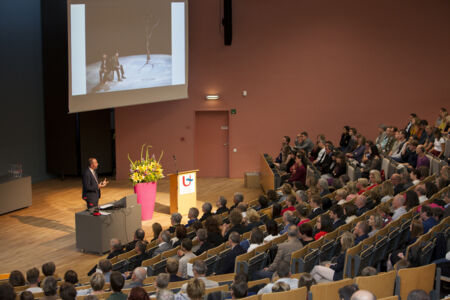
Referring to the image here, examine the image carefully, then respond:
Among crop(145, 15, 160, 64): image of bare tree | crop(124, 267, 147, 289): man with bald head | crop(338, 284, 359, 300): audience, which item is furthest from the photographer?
crop(145, 15, 160, 64): image of bare tree

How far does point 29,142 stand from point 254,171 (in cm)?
564

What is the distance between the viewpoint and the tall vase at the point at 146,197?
10273 mm

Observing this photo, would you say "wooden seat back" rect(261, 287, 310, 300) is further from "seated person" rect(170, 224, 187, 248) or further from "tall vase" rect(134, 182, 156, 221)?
"tall vase" rect(134, 182, 156, 221)

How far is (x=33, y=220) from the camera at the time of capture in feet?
34.4

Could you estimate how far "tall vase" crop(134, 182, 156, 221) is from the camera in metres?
10.3

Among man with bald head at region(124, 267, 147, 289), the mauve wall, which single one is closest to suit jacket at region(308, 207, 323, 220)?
man with bald head at region(124, 267, 147, 289)

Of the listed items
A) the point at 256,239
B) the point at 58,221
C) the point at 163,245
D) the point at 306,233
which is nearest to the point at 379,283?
the point at 306,233

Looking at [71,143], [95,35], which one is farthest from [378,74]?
[71,143]

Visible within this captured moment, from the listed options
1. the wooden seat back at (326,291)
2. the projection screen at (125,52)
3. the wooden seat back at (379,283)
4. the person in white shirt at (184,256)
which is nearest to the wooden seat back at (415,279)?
the wooden seat back at (379,283)

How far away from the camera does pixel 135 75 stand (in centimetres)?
1192

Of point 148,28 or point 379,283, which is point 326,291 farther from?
point 148,28

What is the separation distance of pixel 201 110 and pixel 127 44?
3.12 m

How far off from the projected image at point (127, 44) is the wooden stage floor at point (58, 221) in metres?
2.49

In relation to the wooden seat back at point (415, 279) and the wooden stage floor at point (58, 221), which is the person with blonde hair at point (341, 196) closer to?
the wooden seat back at point (415, 279)
